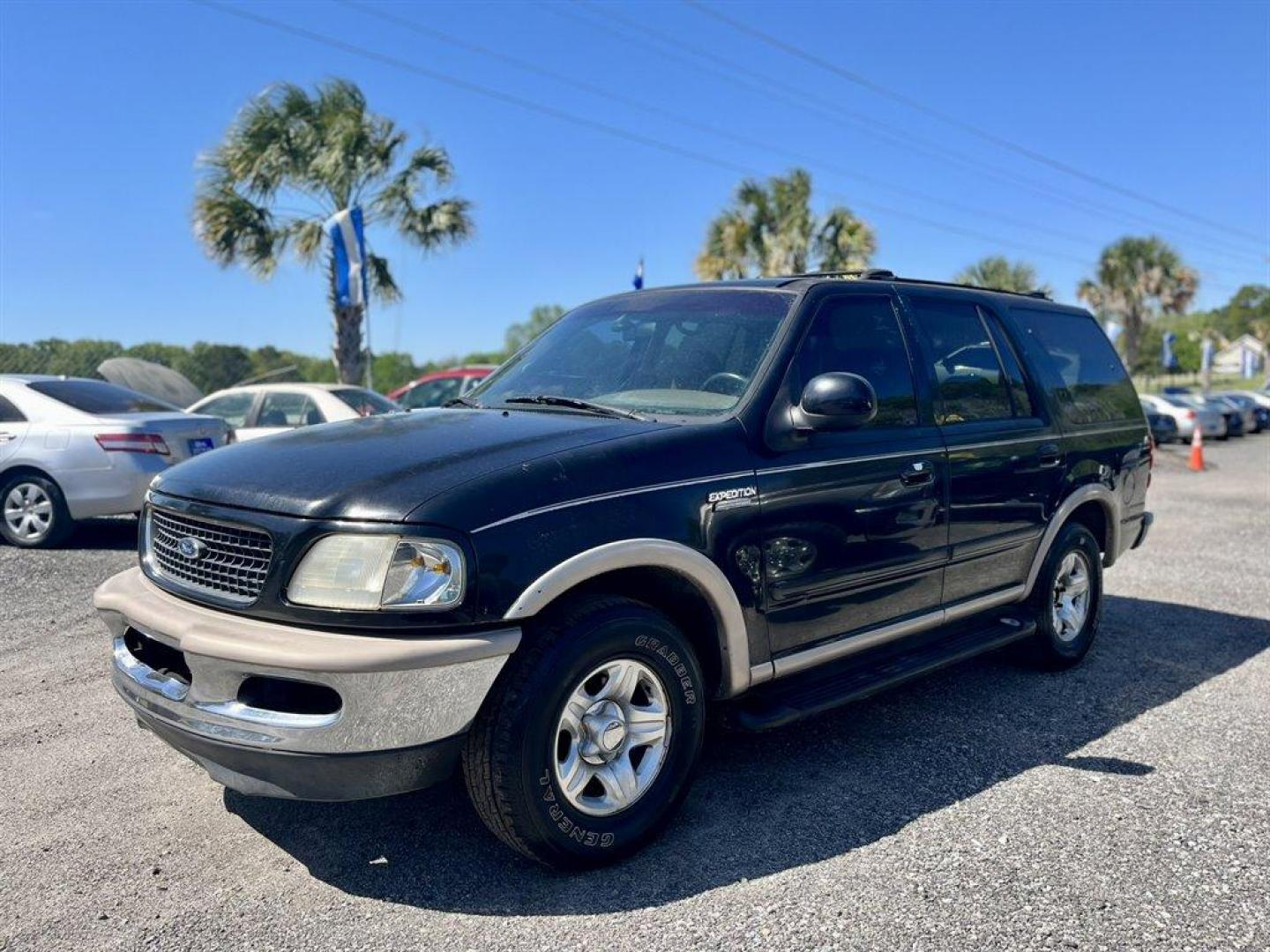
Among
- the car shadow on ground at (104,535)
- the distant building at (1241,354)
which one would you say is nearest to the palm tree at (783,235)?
the car shadow on ground at (104,535)

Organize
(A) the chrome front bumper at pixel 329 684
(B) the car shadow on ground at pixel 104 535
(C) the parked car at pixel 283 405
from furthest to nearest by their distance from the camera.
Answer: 1. (C) the parked car at pixel 283 405
2. (B) the car shadow on ground at pixel 104 535
3. (A) the chrome front bumper at pixel 329 684

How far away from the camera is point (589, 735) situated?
2.98 meters

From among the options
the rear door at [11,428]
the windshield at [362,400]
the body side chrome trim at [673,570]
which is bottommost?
the body side chrome trim at [673,570]

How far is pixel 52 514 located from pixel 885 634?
7.26m

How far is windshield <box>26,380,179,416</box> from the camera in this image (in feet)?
27.9

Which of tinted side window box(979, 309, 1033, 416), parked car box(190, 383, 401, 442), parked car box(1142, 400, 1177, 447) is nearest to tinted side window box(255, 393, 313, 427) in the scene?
parked car box(190, 383, 401, 442)

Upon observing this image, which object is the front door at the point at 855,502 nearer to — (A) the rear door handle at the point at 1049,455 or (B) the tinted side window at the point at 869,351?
(B) the tinted side window at the point at 869,351

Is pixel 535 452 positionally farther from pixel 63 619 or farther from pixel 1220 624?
pixel 1220 624

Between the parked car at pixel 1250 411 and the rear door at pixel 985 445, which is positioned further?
the parked car at pixel 1250 411

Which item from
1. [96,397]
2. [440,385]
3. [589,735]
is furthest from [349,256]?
[589,735]

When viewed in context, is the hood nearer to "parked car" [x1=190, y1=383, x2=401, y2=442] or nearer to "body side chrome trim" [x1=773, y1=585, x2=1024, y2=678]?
"body side chrome trim" [x1=773, y1=585, x2=1024, y2=678]

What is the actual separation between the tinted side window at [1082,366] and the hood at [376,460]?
2.87m

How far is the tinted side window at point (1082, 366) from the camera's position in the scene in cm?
519

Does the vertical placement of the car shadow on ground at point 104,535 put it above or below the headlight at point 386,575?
below
